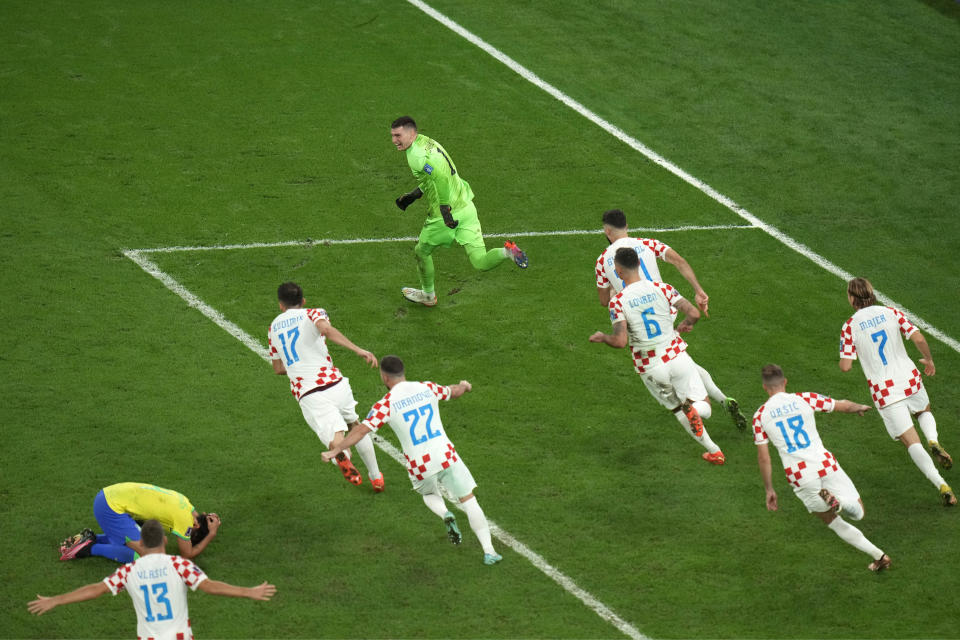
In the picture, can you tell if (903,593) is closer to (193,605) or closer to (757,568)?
(757,568)

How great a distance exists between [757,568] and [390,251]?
7.35 metres

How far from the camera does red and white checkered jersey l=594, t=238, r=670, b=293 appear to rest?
12.5 meters

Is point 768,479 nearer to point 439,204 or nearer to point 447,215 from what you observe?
point 447,215

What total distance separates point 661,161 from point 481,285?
15.0 feet

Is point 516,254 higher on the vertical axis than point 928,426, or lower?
lower

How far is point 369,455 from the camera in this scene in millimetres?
11758

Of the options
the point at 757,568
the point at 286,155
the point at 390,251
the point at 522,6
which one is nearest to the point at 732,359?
the point at 757,568

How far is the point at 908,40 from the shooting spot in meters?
22.8

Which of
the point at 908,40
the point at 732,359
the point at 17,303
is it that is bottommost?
the point at 17,303

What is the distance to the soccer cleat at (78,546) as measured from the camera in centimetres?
1073

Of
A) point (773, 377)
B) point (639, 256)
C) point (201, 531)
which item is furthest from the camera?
point (639, 256)

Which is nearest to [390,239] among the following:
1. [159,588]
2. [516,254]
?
[516,254]

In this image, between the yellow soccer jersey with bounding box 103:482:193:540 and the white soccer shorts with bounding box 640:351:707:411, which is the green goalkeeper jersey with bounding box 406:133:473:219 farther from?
the yellow soccer jersey with bounding box 103:482:193:540

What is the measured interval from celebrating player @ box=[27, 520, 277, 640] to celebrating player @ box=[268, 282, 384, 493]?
2.81 m
